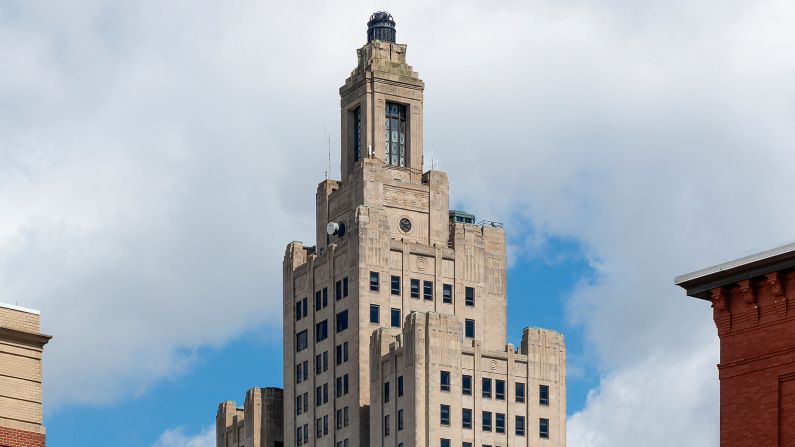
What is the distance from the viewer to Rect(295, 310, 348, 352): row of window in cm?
18950

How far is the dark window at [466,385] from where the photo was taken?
182m

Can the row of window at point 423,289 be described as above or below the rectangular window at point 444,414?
above

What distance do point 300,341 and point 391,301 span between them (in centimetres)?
1085

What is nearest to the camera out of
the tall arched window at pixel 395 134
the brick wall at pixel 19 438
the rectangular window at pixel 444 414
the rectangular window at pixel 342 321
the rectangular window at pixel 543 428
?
the brick wall at pixel 19 438

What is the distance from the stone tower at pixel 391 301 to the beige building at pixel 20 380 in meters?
119

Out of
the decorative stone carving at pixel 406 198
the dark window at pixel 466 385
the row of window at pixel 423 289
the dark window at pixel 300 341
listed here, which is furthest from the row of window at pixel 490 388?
the decorative stone carving at pixel 406 198

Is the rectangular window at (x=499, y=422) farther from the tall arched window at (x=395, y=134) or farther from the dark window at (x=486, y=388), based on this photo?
the tall arched window at (x=395, y=134)

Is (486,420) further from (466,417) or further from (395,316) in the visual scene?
(395,316)

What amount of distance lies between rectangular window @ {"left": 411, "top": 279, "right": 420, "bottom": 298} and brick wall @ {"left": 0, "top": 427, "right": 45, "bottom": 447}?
428ft

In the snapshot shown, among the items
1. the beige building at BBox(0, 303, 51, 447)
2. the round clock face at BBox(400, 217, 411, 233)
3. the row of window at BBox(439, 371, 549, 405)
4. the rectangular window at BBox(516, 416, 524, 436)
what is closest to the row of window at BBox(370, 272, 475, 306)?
the round clock face at BBox(400, 217, 411, 233)

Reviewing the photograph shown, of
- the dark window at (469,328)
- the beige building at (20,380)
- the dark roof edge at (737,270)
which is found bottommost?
the beige building at (20,380)

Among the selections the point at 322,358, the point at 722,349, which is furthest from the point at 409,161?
the point at 722,349

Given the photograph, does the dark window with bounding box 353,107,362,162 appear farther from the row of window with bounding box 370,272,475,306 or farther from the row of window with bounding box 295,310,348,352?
the row of window with bounding box 295,310,348,352

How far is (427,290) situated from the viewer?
190 m
